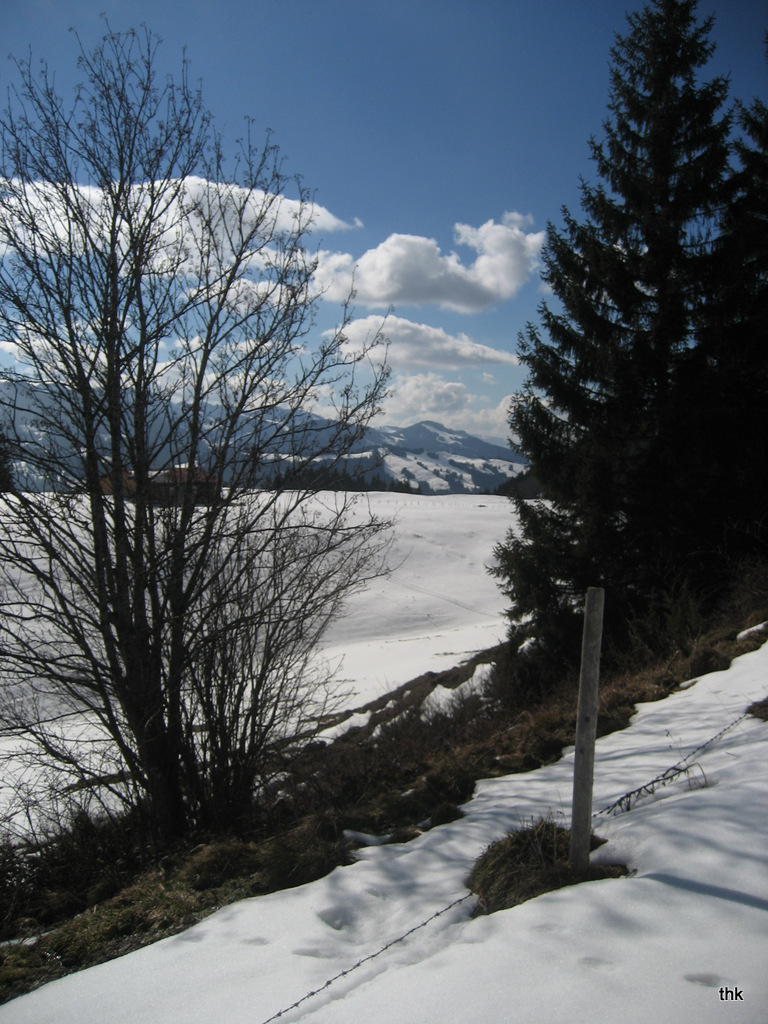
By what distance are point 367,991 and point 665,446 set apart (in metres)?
9.96

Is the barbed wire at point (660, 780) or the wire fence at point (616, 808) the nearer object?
the wire fence at point (616, 808)

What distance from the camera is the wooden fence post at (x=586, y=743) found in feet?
10.2

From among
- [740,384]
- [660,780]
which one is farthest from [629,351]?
[660,780]

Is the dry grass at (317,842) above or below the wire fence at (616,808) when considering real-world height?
below

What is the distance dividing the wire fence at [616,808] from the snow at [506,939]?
2cm

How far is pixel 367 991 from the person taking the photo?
2.46m

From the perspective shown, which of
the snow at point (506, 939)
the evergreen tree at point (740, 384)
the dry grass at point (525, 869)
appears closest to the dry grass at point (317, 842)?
the dry grass at point (525, 869)

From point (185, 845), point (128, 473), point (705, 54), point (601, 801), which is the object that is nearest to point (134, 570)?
point (128, 473)

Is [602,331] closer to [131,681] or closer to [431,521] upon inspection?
[131,681]

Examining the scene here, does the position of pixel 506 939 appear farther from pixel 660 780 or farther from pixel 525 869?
pixel 660 780

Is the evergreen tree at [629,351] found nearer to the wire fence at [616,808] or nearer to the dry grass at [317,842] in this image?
the dry grass at [317,842]

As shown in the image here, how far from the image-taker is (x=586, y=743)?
3.17 metres

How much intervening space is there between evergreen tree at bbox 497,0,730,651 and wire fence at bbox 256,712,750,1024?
613cm

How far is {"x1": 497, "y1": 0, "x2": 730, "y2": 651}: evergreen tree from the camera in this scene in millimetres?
10656
